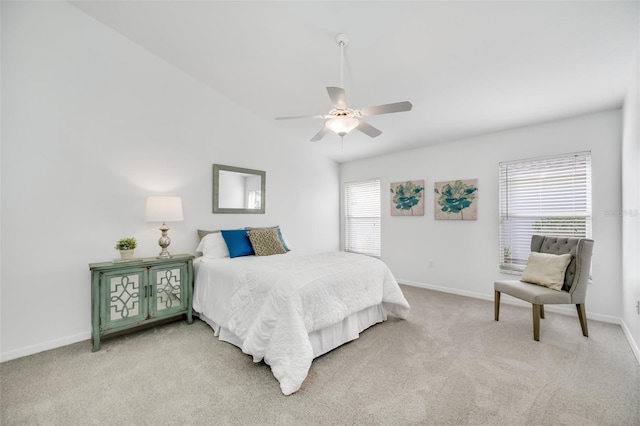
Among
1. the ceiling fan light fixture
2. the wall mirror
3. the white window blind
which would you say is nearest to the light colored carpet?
the wall mirror

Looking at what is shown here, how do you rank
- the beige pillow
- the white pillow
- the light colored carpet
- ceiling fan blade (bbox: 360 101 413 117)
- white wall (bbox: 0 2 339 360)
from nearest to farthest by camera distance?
the light colored carpet, ceiling fan blade (bbox: 360 101 413 117), white wall (bbox: 0 2 339 360), the beige pillow, the white pillow

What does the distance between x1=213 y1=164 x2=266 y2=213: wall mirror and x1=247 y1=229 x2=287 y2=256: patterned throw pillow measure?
0.66 metres

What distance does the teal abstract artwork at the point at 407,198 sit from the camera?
4645mm

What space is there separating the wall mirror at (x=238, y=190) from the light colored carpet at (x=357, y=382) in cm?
179

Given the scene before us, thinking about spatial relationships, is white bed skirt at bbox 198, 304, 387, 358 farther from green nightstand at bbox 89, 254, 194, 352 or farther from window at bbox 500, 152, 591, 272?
window at bbox 500, 152, 591, 272

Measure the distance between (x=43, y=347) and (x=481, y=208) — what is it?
5.38 m

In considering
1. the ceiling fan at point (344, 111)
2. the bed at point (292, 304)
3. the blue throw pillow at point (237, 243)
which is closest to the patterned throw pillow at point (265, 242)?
the blue throw pillow at point (237, 243)

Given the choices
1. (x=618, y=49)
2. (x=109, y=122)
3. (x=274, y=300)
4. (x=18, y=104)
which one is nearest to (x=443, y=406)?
(x=274, y=300)

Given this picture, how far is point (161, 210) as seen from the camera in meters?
2.94

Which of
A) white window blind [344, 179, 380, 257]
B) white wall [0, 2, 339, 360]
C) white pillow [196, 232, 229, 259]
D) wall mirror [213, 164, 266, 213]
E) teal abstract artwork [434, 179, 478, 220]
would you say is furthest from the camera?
white window blind [344, 179, 380, 257]

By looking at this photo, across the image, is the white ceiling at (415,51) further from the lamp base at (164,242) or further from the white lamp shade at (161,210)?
the lamp base at (164,242)

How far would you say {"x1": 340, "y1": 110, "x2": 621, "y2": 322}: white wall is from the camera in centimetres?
306

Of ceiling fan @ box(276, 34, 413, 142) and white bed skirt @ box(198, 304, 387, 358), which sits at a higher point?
ceiling fan @ box(276, 34, 413, 142)

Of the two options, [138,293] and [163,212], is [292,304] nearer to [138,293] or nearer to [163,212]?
[138,293]
